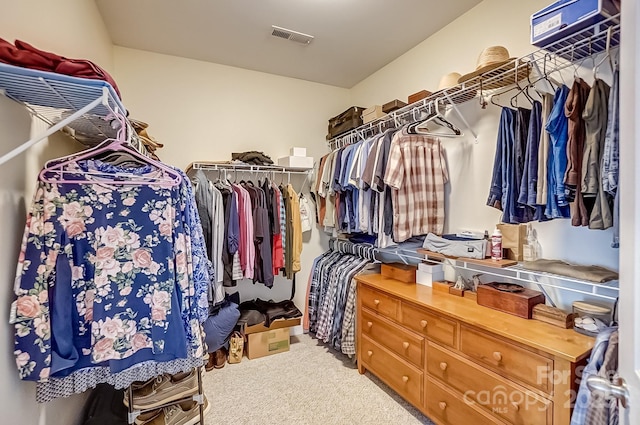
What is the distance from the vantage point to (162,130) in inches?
113

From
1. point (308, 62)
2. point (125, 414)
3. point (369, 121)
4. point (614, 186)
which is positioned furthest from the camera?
point (308, 62)

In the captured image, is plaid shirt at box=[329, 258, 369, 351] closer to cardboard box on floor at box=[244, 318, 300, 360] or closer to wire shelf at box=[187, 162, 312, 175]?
cardboard box on floor at box=[244, 318, 300, 360]

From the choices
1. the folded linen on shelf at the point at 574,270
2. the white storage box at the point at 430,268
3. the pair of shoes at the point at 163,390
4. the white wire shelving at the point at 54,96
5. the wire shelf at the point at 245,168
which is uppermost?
the white wire shelving at the point at 54,96

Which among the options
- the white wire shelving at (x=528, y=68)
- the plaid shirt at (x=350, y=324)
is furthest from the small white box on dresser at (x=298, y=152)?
the plaid shirt at (x=350, y=324)

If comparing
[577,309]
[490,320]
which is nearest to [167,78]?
[490,320]

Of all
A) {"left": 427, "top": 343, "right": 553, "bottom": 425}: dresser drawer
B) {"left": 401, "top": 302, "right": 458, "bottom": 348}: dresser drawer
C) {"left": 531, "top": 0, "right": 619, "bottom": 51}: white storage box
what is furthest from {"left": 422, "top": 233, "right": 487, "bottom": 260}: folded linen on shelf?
{"left": 531, "top": 0, "right": 619, "bottom": 51}: white storage box

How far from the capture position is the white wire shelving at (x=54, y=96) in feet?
3.10

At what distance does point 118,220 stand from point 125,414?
138 cm

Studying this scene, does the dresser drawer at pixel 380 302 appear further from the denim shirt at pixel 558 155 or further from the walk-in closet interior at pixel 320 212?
Answer: the denim shirt at pixel 558 155

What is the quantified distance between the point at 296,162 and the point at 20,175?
84.2 inches

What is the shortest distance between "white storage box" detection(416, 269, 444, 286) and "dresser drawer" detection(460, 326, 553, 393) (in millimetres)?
615

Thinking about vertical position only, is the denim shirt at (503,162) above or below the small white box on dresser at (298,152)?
below

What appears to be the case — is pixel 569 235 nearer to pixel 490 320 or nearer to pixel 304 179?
pixel 490 320

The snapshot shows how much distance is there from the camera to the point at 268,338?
2891 millimetres
